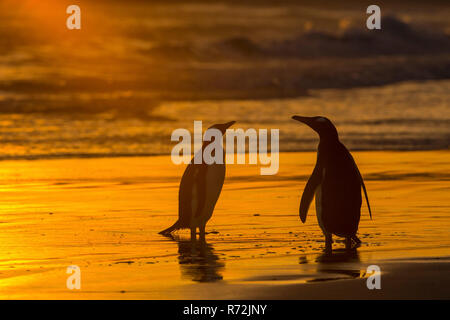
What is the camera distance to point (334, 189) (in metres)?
9.35

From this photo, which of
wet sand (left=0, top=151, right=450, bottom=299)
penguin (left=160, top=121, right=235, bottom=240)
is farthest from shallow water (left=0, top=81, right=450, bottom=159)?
penguin (left=160, top=121, right=235, bottom=240)

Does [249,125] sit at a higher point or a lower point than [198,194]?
higher

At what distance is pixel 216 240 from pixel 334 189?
4.09 feet

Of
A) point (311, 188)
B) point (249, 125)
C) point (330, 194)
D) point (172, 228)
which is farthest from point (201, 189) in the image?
point (249, 125)

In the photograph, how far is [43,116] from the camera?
2544 cm

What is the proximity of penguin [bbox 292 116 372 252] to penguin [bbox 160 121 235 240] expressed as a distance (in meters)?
1.04

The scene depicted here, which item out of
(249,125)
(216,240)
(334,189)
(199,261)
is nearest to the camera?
(199,261)

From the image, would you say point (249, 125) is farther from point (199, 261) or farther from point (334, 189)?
point (199, 261)

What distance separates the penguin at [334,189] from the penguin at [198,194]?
1041 mm

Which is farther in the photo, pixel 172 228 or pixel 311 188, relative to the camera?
pixel 172 228

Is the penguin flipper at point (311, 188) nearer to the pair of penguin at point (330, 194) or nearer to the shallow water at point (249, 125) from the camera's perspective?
the pair of penguin at point (330, 194)

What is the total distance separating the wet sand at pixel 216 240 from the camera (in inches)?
289

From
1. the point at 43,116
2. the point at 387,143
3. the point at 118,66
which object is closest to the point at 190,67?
the point at 118,66

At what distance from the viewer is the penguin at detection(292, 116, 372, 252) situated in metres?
9.22
